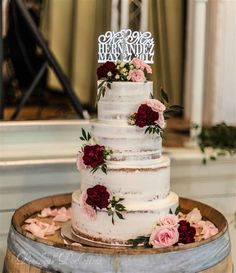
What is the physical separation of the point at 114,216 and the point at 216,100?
1.29m

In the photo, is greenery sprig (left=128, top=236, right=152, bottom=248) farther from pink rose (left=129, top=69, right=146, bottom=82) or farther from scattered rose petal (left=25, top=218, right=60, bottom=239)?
pink rose (left=129, top=69, right=146, bottom=82)

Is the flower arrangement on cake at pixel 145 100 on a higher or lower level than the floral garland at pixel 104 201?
higher

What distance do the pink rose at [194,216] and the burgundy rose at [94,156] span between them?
301mm

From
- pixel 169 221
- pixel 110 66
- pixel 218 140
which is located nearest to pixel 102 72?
pixel 110 66

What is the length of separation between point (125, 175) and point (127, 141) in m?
0.07

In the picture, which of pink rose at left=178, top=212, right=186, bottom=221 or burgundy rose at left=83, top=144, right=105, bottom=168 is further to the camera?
pink rose at left=178, top=212, right=186, bottom=221

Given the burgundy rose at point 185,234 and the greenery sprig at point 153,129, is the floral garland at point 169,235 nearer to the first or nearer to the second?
the burgundy rose at point 185,234

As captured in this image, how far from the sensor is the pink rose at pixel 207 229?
120cm

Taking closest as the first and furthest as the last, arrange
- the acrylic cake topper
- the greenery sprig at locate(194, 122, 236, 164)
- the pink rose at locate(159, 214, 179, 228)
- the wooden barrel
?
the wooden barrel
the pink rose at locate(159, 214, 179, 228)
the acrylic cake topper
the greenery sprig at locate(194, 122, 236, 164)

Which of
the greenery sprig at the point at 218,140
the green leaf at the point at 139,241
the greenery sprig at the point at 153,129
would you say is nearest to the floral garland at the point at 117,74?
the greenery sprig at the point at 153,129

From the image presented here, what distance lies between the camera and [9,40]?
2.77 meters

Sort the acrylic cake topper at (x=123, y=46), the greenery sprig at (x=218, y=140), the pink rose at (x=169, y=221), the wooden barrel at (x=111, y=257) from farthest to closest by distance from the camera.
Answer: the greenery sprig at (x=218, y=140)
the acrylic cake topper at (x=123, y=46)
the pink rose at (x=169, y=221)
the wooden barrel at (x=111, y=257)

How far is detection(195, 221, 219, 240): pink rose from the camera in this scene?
1.20 m

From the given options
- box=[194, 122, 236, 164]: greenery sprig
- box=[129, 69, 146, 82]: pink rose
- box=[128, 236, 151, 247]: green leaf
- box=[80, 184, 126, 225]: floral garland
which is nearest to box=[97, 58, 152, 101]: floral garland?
box=[129, 69, 146, 82]: pink rose
